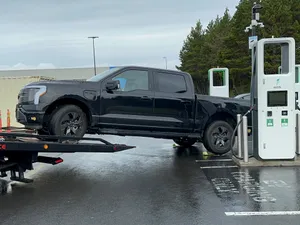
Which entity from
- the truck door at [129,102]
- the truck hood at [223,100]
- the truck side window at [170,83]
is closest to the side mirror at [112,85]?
the truck door at [129,102]

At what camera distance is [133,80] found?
779cm

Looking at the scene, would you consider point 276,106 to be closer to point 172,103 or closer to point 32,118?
point 172,103

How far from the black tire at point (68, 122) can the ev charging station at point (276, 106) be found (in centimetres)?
393

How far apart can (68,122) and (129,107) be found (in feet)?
4.15

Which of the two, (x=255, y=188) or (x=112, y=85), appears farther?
(x=112, y=85)

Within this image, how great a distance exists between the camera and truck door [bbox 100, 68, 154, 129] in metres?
7.43

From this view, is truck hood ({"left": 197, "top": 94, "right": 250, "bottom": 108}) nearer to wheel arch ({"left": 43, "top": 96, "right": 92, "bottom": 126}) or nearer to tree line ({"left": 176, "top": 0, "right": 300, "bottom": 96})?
wheel arch ({"left": 43, "top": 96, "right": 92, "bottom": 126})

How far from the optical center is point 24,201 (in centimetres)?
611

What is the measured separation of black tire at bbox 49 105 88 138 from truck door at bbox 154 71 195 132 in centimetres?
158

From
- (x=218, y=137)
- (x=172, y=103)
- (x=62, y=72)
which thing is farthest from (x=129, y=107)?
(x=62, y=72)

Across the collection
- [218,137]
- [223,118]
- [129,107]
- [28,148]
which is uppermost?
[129,107]

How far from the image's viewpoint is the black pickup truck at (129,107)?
6.97 metres

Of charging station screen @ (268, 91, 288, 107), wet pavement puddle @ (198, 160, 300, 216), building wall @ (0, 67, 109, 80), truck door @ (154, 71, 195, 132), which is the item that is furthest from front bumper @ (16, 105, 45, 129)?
building wall @ (0, 67, 109, 80)

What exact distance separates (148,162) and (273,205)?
166 inches
